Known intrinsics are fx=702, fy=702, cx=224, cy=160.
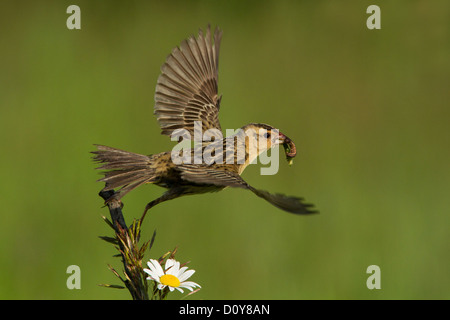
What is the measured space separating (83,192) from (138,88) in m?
1.08

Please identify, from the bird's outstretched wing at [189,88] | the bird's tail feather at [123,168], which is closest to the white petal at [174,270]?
the bird's tail feather at [123,168]

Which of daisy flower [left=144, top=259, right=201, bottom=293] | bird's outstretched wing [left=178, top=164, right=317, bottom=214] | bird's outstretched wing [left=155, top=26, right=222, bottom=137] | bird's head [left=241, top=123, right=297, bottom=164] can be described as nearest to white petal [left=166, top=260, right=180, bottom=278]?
daisy flower [left=144, top=259, right=201, bottom=293]

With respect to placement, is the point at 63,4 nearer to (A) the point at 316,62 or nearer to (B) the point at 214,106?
(A) the point at 316,62

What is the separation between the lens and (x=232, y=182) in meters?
2.16

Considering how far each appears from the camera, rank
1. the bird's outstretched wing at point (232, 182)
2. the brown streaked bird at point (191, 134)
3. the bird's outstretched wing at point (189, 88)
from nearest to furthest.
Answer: the bird's outstretched wing at point (232, 182), the brown streaked bird at point (191, 134), the bird's outstretched wing at point (189, 88)

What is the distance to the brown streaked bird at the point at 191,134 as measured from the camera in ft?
7.24

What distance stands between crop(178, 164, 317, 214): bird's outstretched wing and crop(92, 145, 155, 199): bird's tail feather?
14 centimetres

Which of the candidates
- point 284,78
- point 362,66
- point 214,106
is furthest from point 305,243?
point 362,66

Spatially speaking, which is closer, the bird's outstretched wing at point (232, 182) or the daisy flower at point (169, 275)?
the daisy flower at point (169, 275)

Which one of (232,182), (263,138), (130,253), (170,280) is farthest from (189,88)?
(170,280)

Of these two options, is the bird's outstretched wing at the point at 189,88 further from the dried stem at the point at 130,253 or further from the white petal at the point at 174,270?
the white petal at the point at 174,270

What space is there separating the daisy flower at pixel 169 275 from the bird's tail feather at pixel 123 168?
62 centimetres

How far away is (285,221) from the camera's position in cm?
420

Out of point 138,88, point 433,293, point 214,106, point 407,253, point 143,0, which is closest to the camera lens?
point 214,106
